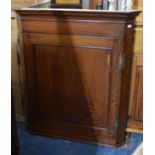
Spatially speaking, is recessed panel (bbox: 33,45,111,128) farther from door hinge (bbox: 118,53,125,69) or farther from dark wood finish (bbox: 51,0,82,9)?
dark wood finish (bbox: 51,0,82,9)

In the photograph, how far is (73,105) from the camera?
67.4 inches

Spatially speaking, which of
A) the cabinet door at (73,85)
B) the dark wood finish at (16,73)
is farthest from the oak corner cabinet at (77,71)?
the dark wood finish at (16,73)

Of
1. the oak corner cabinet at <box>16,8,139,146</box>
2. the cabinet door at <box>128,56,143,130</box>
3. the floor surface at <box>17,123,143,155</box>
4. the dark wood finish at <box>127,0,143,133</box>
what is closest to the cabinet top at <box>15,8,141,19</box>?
the oak corner cabinet at <box>16,8,139,146</box>

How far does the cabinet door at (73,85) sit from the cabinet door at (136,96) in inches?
7.0

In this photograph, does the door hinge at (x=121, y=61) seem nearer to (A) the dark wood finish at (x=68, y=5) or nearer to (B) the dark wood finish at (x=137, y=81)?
(B) the dark wood finish at (x=137, y=81)

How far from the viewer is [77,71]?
161cm

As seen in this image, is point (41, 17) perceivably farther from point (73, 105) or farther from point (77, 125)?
point (77, 125)

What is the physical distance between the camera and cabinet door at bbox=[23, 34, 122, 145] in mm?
1533

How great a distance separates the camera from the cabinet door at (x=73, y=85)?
153 cm

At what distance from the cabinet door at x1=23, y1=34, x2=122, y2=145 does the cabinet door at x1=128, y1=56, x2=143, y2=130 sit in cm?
18
